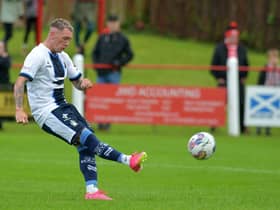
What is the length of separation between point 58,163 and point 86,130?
4282 millimetres

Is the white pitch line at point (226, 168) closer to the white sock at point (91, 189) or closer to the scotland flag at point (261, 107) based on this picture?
the white sock at point (91, 189)

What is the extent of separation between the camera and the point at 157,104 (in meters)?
20.5

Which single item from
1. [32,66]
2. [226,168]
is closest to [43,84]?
[32,66]

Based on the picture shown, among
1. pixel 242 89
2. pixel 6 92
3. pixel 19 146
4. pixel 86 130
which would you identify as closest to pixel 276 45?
pixel 242 89

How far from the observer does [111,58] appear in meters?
21.3

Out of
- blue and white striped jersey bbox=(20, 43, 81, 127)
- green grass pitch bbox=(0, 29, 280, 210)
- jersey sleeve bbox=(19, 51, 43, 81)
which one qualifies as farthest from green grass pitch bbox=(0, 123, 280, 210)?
jersey sleeve bbox=(19, 51, 43, 81)

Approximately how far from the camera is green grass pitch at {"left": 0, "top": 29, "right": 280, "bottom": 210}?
34.6ft

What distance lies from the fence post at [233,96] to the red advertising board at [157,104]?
6.4 inches

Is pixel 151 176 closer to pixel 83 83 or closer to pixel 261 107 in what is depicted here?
pixel 83 83

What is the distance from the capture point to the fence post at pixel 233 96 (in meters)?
20.5

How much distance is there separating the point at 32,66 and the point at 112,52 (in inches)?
423

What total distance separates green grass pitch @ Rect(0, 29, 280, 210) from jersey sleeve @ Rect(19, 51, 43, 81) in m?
1.30

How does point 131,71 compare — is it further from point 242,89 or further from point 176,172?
point 176,172

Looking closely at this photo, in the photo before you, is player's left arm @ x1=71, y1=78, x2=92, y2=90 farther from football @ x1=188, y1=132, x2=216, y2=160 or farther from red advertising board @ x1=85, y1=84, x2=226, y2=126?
red advertising board @ x1=85, y1=84, x2=226, y2=126
